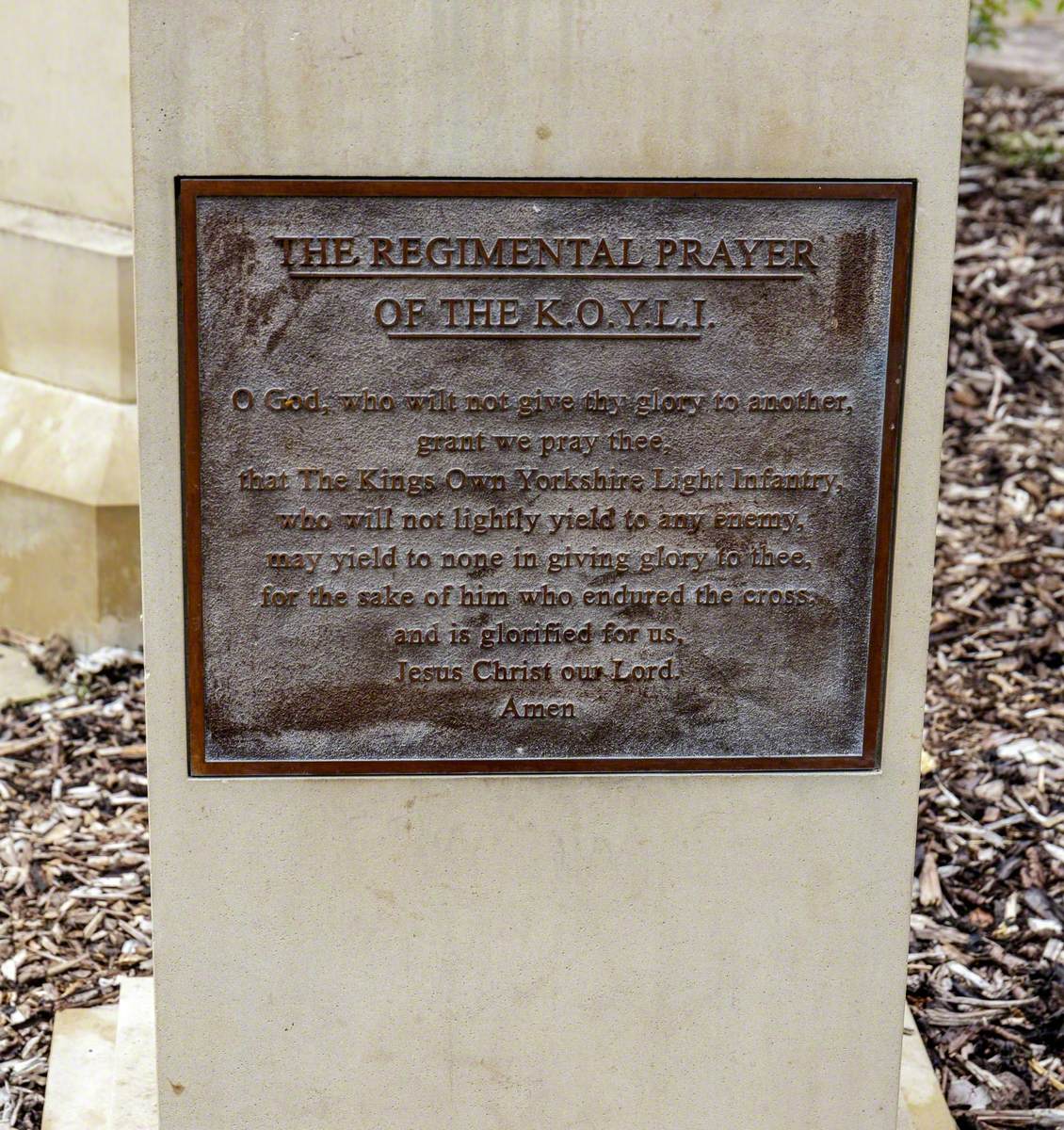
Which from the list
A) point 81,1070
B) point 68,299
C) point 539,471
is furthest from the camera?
point 68,299

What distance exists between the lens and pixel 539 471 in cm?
326

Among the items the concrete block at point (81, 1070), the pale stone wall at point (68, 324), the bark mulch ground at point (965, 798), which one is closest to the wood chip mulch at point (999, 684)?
the bark mulch ground at point (965, 798)

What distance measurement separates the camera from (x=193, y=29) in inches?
118

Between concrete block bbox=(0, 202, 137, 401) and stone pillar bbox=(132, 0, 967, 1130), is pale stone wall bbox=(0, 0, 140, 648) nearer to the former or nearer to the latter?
concrete block bbox=(0, 202, 137, 401)

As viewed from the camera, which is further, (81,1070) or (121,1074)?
(81,1070)

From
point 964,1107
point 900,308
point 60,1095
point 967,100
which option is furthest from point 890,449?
point 967,100

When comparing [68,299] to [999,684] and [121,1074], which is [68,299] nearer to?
[121,1074]

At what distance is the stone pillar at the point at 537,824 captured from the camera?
3051 mm

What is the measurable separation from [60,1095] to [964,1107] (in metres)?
2.12

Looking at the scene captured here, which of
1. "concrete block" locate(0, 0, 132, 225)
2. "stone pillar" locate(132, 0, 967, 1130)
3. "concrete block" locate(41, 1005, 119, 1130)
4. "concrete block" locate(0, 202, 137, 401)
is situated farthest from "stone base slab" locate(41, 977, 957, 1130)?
"concrete block" locate(0, 0, 132, 225)

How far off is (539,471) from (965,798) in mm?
2450

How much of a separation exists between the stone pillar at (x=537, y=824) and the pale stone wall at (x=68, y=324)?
2669 millimetres

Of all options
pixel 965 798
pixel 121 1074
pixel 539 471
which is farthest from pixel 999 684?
pixel 121 1074

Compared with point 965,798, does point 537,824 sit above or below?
above
